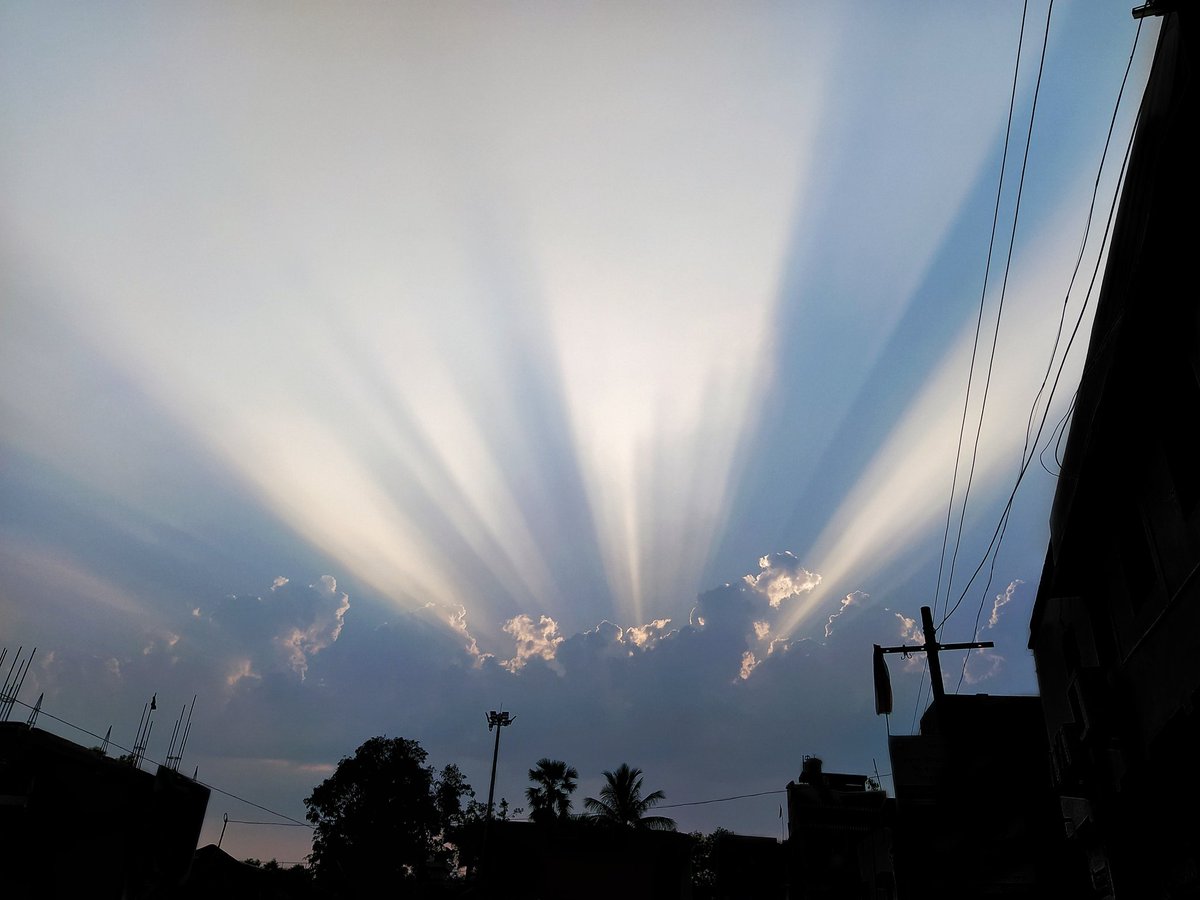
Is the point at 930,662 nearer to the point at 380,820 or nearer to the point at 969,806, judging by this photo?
the point at 969,806

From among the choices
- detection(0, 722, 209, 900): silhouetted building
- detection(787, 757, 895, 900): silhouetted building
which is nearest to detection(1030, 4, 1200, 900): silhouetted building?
detection(787, 757, 895, 900): silhouetted building

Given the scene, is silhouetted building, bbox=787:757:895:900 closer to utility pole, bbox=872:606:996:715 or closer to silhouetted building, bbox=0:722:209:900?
utility pole, bbox=872:606:996:715

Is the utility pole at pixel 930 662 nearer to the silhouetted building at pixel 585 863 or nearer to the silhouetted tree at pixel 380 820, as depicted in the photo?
the silhouetted building at pixel 585 863

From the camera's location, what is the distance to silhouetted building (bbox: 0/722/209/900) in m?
21.5

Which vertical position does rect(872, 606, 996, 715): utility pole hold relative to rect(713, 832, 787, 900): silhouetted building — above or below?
above

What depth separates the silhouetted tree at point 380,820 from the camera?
57.1 m

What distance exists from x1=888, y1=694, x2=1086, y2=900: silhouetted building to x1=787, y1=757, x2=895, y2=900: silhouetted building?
481 centimetres

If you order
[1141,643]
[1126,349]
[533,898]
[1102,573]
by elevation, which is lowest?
[533,898]

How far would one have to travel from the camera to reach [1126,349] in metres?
9.16

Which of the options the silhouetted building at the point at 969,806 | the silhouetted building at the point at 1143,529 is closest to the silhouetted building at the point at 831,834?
the silhouetted building at the point at 969,806

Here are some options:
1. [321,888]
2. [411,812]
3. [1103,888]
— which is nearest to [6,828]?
[1103,888]

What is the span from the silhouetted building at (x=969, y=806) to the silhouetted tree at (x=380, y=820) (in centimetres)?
4203

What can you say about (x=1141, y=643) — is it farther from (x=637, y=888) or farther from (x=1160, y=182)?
(x=637, y=888)

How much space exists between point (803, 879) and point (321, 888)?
35247 mm
